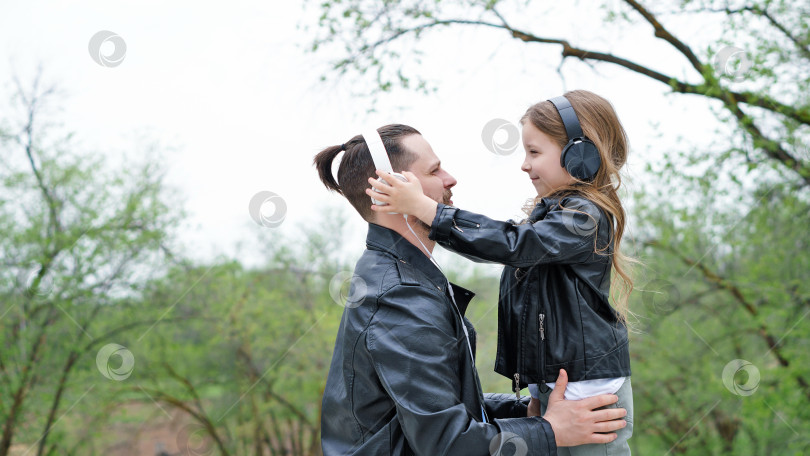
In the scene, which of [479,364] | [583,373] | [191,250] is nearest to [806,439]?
[479,364]

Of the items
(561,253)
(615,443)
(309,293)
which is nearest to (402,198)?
(561,253)

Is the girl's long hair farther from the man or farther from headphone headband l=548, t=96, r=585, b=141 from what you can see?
the man

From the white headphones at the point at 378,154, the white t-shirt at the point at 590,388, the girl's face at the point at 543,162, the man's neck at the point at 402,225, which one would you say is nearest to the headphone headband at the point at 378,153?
the white headphones at the point at 378,154

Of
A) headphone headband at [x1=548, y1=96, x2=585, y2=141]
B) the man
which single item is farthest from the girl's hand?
headphone headband at [x1=548, y1=96, x2=585, y2=141]

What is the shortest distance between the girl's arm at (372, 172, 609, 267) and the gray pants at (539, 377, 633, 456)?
453 millimetres

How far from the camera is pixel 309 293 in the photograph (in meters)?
14.8

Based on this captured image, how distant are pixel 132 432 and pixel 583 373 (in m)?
13.5

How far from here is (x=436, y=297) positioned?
196cm

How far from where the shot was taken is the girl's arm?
1972mm

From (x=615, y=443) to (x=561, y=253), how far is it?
588mm

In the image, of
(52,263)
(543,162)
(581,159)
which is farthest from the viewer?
(52,263)

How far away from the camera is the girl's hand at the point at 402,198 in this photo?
6.45 feet

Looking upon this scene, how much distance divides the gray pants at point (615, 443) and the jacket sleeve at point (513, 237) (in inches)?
17.8

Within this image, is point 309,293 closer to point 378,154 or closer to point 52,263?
point 52,263
